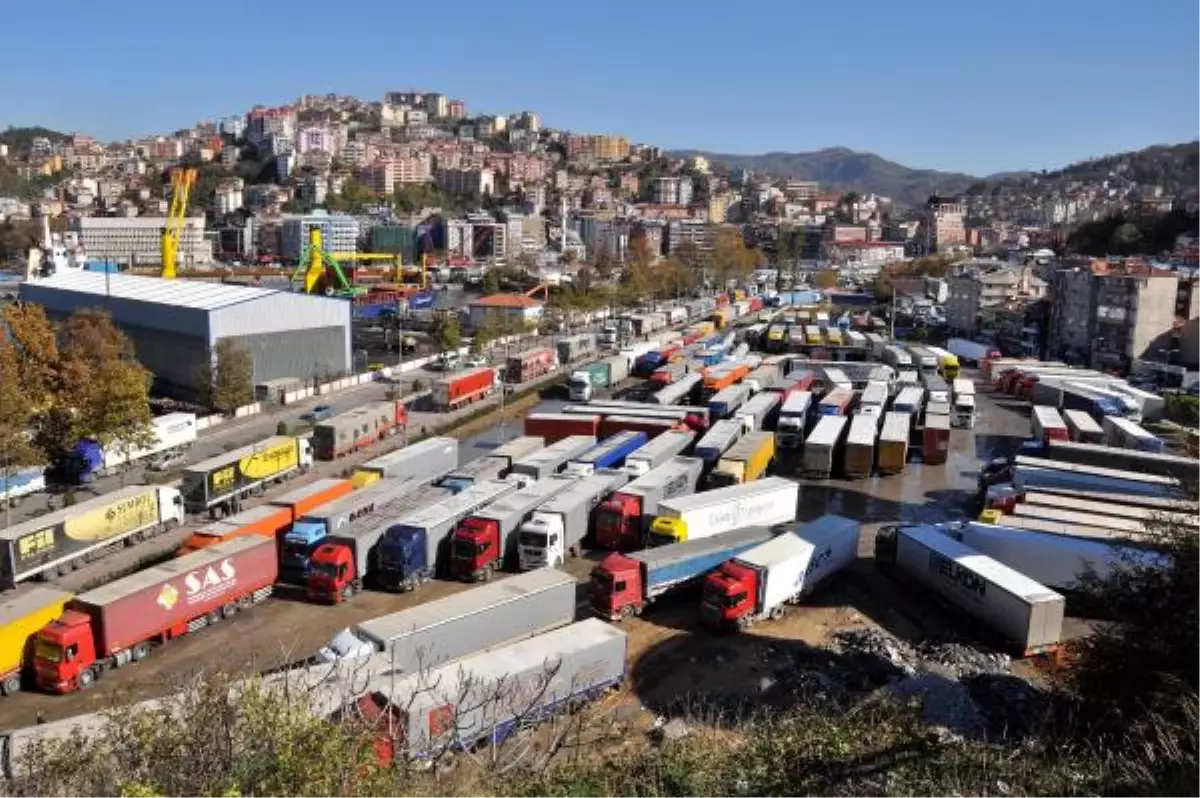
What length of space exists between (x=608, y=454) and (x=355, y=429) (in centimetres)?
472

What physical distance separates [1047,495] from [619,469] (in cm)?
535

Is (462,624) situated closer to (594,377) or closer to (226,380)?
(226,380)

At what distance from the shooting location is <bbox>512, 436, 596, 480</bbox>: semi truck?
41.2 feet

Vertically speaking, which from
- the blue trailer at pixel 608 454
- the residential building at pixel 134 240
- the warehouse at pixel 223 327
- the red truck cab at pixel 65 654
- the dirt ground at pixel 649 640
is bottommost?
the dirt ground at pixel 649 640

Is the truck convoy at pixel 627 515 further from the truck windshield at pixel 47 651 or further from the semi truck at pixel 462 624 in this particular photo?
the truck windshield at pixel 47 651

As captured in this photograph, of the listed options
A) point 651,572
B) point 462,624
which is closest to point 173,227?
point 651,572

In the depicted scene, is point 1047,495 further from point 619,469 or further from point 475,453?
point 475,453

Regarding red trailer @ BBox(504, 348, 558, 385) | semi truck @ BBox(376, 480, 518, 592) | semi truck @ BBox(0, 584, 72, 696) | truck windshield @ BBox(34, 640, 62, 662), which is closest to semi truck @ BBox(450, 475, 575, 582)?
semi truck @ BBox(376, 480, 518, 592)

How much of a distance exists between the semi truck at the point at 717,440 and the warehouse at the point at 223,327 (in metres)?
10.3

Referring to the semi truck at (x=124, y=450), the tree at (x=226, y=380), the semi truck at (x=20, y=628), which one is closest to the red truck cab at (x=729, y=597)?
the semi truck at (x=20, y=628)

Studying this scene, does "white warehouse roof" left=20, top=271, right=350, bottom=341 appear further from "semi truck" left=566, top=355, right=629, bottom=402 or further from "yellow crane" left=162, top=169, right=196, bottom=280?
"yellow crane" left=162, top=169, right=196, bottom=280

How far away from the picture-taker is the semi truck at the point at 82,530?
9720 mm

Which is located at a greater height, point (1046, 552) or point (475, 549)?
point (1046, 552)

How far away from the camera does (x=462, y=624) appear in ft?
25.0
